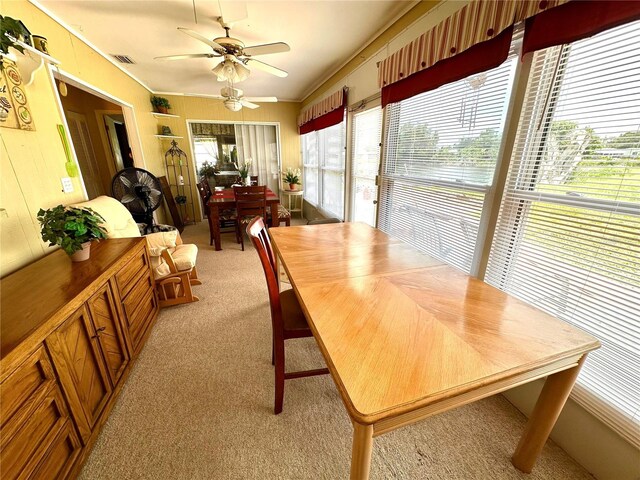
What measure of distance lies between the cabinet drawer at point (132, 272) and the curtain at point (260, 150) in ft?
13.0

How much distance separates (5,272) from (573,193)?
2.96 meters

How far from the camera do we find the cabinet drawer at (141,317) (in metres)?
1.62

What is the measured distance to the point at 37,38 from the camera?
1.75 meters

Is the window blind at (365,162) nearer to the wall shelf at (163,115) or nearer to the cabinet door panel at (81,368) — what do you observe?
the cabinet door panel at (81,368)

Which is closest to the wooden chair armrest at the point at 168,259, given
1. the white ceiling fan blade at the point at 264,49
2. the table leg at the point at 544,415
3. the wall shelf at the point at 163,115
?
the white ceiling fan blade at the point at 264,49

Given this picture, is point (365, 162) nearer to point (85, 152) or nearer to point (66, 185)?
point (66, 185)

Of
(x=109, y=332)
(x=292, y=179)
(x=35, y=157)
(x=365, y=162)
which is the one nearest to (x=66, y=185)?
(x=35, y=157)

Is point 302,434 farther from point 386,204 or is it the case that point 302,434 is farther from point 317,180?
point 317,180

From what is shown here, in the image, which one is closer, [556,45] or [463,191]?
[556,45]

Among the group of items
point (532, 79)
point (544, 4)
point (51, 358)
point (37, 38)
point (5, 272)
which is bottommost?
point (51, 358)

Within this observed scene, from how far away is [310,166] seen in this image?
17.0 feet

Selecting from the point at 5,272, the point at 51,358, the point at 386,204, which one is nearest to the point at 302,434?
the point at 51,358

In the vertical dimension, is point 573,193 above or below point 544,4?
below

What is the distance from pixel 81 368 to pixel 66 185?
1.62m
